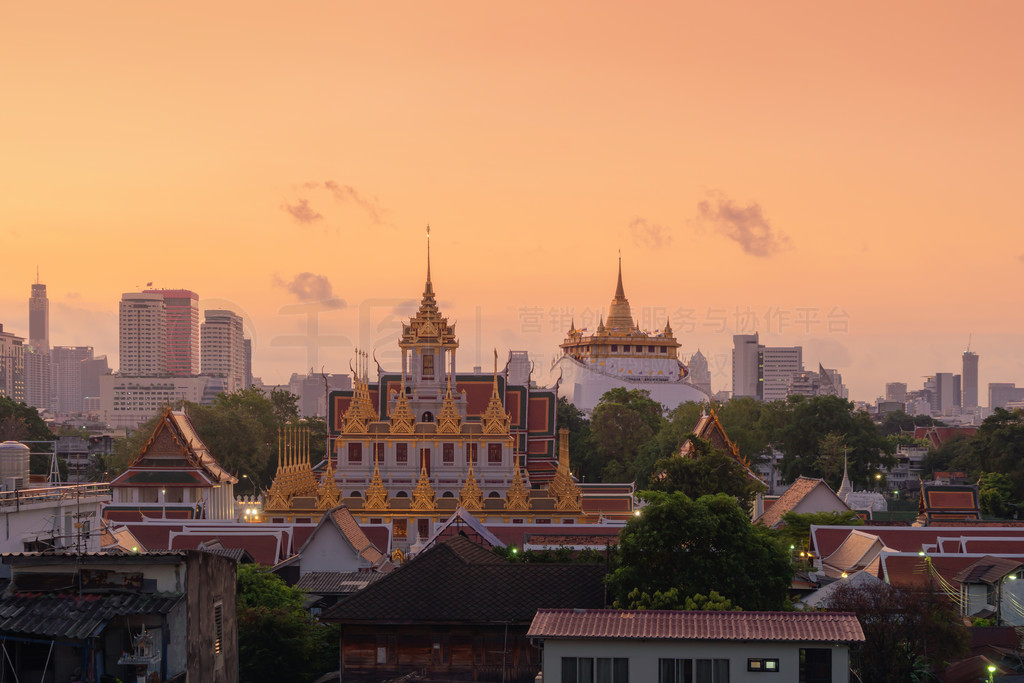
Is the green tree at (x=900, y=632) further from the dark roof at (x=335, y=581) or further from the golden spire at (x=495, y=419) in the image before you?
the golden spire at (x=495, y=419)

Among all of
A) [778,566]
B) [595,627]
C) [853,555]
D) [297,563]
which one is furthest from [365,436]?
[595,627]

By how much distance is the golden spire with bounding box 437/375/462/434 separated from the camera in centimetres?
6900

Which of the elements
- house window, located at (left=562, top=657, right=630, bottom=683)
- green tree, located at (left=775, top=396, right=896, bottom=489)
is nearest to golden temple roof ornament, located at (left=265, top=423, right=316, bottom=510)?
green tree, located at (left=775, top=396, right=896, bottom=489)

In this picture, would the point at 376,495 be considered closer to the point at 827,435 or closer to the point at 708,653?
the point at 827,435

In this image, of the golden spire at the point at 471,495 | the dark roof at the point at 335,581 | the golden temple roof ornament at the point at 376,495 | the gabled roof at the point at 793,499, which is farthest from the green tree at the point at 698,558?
the golden temple roof ornament at the point at 376,495

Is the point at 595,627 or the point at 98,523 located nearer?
the point at 595,627

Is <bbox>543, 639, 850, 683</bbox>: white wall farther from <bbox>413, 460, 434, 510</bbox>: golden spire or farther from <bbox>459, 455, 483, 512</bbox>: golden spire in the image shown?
<bbox>413, 460, 434, 510</bbox>: golden spire

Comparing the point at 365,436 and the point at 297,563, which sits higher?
the point at 365,436

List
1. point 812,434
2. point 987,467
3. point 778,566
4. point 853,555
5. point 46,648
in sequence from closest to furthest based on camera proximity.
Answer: point 46,648 < point 778,566 < point 853,555 < point 987,467 < point 812,434

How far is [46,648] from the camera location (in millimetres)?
24875

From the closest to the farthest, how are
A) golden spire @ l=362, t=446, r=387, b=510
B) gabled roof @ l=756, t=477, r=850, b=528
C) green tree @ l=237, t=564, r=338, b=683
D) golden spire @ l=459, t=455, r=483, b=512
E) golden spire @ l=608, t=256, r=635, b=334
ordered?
1. green tree @ l=237, t=564, r=338, b=683
2. gabled roof @ l=756, t=477, r=850, b=528
3. golden spire @ l=459, t=455, r=483, b=512
4. golden spire @ l=362, t=446, r=387, b=510
5. golden spire @ l=608, t=256, r=635, b=334

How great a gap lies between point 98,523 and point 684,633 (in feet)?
56.8

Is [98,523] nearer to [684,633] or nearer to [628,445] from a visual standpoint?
[684,633]

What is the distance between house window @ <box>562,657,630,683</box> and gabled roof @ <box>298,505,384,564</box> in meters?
24.1
